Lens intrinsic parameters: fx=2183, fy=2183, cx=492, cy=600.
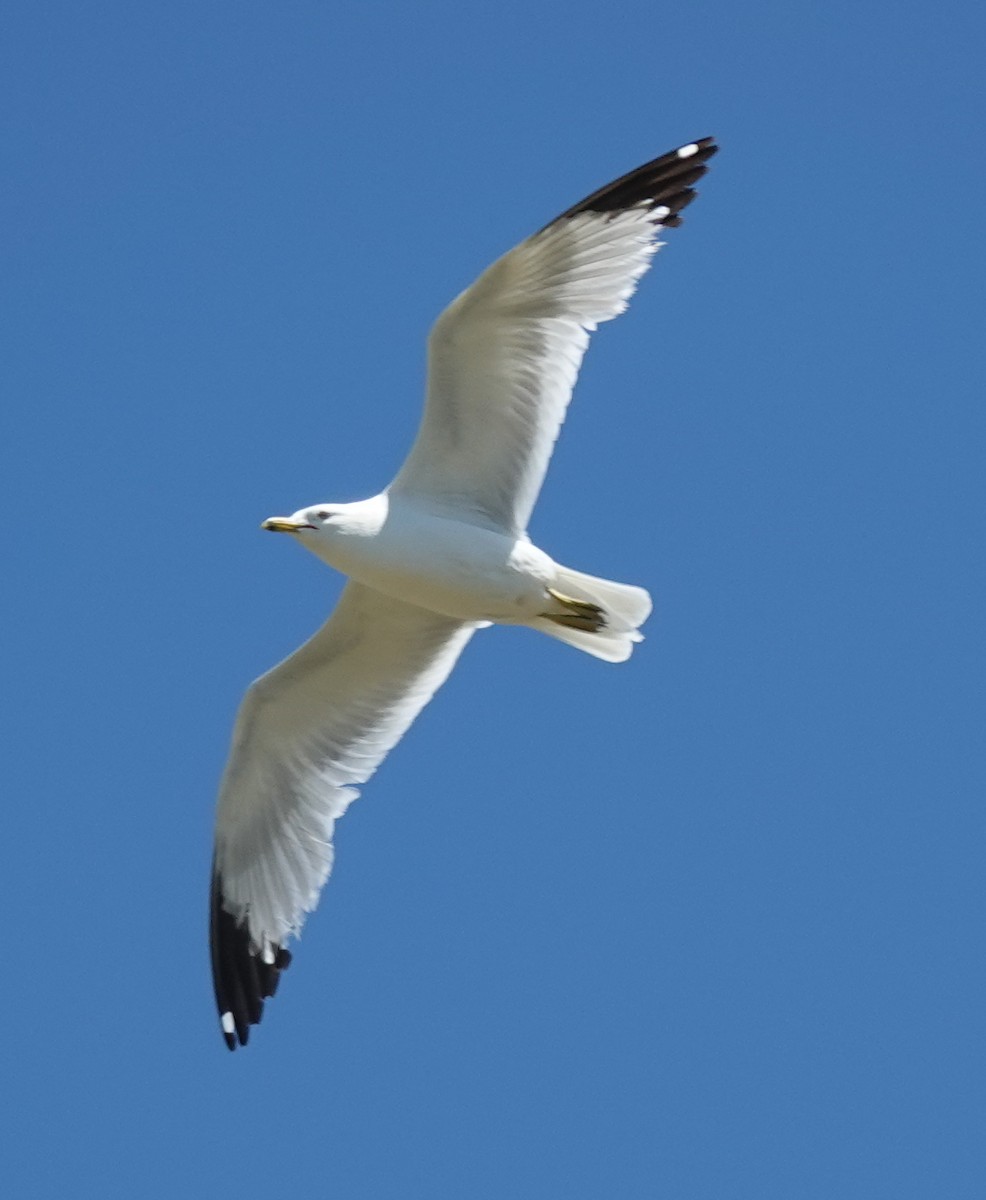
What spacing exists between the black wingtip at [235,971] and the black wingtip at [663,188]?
12.6 ft

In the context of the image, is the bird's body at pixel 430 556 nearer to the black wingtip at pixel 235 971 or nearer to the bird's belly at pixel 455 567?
the bird's belly at pixel 455 567

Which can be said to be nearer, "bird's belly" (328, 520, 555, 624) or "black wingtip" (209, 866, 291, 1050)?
"bird's belly" (328, 520, 555, 624)

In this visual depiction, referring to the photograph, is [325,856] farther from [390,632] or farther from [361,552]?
[361,552]

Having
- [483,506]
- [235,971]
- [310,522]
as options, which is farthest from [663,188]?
[235,971]

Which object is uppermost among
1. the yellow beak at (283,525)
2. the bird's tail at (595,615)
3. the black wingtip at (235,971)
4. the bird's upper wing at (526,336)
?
the bird's upper wing at (526,336)

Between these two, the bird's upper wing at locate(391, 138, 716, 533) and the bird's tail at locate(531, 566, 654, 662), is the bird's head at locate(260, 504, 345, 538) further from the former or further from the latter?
the bird's tail at locate(531, 566, 654, 662)

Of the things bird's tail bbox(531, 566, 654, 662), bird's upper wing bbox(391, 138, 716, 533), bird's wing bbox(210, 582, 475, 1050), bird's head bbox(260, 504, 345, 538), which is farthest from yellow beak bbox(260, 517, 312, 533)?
bird's tail bbox(531, 566, 654, 662)

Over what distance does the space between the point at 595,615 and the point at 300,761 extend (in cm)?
176

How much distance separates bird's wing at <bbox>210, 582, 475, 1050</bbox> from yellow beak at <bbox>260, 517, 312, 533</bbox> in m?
0.69

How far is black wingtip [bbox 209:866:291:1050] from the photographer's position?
10.7 m

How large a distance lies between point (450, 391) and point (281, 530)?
0.95 meters

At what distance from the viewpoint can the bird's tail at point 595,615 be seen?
9.56 meters

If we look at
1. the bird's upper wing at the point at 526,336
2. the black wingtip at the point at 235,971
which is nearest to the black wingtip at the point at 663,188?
the bird's upper wing at the point at 526,336

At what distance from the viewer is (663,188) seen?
9.37 m
